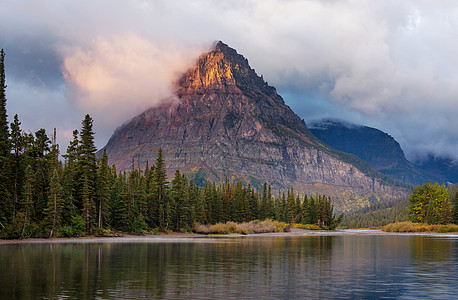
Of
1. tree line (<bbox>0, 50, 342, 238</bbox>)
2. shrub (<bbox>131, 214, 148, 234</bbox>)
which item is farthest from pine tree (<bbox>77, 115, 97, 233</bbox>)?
shrub (<bbox>131, 214, 148, 234</bbox>)

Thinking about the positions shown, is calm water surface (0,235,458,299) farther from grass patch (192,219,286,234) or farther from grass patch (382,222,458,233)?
grass patch (382,222,458,233)

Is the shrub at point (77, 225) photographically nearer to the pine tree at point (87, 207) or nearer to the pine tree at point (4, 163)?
the pine tree at point (87, 207)

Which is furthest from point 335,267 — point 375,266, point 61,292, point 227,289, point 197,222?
point 197,222

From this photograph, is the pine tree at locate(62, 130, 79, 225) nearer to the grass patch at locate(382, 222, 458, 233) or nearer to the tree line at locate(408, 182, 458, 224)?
the grass patch at locate(382, 222, 458, 233)

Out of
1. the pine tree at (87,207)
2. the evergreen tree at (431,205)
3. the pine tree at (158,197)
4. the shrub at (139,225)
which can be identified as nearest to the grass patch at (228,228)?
the pine tree at (158,197)

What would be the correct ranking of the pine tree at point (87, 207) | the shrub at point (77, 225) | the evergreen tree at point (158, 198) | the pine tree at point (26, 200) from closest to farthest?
the pine tree at point (26, 200), the shrub at point (77, 225), the pine tree at point (87, 207), the evergreen tree at point (158, 198)

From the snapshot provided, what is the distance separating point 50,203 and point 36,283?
6166cm

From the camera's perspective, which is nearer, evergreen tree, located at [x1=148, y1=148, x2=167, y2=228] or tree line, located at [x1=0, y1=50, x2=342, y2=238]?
tree line, located at [x1=0, y1=50, x2=342, y2=238]

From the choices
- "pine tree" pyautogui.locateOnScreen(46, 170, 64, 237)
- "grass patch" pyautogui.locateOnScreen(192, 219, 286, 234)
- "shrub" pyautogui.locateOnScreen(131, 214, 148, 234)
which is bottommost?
"grass patch" pyautogui.locateOnScreen(192, 219, 286, 234)

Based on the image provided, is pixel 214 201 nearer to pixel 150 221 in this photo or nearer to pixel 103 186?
pixel 150 221

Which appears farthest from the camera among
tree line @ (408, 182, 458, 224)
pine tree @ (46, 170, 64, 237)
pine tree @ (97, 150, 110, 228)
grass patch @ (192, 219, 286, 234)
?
tree line @ (408, 182, 458, 224)

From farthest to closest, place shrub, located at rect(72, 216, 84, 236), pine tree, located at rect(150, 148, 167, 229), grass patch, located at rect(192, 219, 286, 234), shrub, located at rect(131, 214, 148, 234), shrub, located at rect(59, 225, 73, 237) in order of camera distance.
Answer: grass patch, located at rect(192, 219, 286, 234)
pine tree, located at rect(150, 148, 167, 229)
shrub, located at rect(131, 214, 148, 234)
shrub, located at rect(72, 216, 84, 236)
shrub, located at rect(59, 225, 73, 237)

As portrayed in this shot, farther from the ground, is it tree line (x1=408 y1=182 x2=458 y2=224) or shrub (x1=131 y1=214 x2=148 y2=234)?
tree line (x1=408 y1=182 x2=458 y2=224)

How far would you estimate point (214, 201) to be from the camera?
178m
